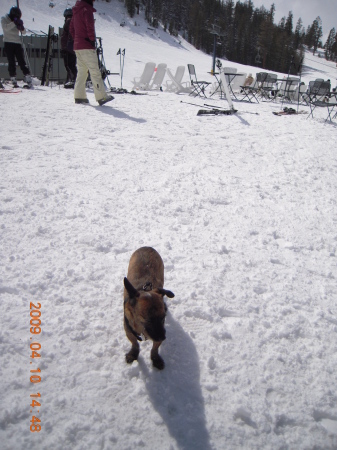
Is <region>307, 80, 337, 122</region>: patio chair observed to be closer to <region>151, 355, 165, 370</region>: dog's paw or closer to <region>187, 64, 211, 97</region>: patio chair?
<region>187, 64, 211, 97</region>: patio chair

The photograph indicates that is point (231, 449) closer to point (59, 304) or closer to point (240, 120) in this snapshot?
point (59, 304)

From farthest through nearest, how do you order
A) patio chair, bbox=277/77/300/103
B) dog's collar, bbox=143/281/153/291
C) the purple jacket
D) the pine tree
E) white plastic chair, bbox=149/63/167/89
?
the pine tree < white plastic chair, bbox=149/63/167/89 < patio chair, bbox=277/77/300/103 < the purple jacket < dog's collar, bbox=143/281/153/291

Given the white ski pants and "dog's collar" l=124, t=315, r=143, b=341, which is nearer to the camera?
"dog's collar" l=124, t=315, r=143, b=341

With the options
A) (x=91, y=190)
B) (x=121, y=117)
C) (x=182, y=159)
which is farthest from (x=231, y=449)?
(x=121, y=117)

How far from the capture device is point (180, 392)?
5.76 ft

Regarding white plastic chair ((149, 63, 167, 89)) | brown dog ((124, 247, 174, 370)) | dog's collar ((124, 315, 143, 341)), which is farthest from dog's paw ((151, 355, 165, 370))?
white plastic chair ((149, 63, 167, 89))

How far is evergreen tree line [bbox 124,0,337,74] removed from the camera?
209 ft

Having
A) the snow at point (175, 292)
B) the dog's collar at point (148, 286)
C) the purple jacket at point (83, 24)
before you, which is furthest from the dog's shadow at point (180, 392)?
the purple jacket at point (83, 24)

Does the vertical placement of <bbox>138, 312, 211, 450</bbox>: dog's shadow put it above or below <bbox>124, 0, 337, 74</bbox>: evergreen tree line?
below

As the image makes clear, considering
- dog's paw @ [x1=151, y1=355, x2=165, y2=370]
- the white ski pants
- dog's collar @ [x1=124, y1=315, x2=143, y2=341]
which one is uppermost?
the white ski pants

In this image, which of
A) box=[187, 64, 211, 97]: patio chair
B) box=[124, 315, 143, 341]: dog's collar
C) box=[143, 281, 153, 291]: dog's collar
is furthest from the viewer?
box=[187, 64, 211, 97]: patio chair

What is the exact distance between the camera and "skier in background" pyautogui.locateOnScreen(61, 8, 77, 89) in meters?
9.34

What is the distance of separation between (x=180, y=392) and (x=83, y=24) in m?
7.96

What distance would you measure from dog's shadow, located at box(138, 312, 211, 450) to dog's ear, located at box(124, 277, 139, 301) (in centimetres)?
58
